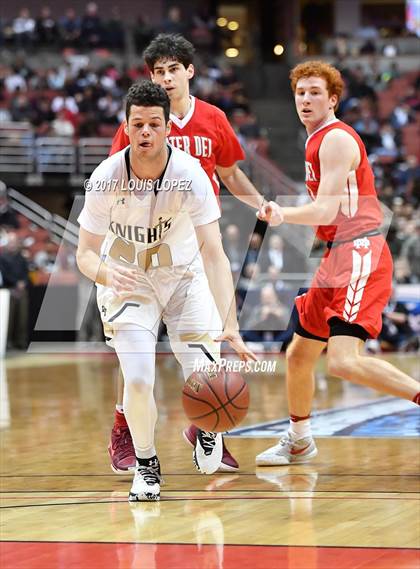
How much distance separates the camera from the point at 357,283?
6.23m

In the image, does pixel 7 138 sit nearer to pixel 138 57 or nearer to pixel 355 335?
pixel 138 57

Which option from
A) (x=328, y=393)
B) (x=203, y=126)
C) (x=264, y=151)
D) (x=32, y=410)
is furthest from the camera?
(x=264, y=151)

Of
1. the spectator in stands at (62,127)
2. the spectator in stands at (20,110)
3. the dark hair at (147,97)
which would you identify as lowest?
the spectator in stands at (62,127)

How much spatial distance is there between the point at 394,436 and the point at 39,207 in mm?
13886

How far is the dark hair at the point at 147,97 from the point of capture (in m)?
5.67

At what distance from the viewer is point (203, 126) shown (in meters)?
6.91

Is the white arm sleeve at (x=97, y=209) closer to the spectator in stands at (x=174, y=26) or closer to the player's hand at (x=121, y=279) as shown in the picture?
the player's hand at (x=121, y=279)

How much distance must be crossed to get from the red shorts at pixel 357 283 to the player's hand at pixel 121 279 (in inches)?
48.5

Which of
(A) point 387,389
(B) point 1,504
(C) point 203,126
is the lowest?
(B) point 1,504

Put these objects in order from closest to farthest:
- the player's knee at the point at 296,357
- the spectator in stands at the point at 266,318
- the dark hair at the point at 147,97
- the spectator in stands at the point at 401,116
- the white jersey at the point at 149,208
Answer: the dark hair at the point at 147,97
the white jersey at the point at 149,208
the player's knee at the point at 296,357
the spectator in stands at the point at 266,318
the spectator in stands at the point at 401,116

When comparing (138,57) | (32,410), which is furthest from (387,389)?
(138,57)

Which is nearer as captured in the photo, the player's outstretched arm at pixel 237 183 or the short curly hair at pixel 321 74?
the short curly hair at pixel 321 74

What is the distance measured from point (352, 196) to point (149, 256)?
1.21 m

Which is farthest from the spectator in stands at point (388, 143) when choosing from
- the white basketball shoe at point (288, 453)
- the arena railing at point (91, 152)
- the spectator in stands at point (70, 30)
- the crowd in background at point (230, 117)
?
the white basketball shoe at point (288, 453)
